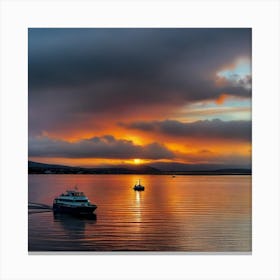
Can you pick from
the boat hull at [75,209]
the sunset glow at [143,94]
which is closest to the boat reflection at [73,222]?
the boat hull at [75,209]

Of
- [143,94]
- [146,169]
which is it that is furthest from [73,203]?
[143,94]

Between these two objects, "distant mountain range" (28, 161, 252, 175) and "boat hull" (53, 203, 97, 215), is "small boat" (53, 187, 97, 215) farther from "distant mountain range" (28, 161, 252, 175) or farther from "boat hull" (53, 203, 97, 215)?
"distant mountain range" (28, 161, 252, 175)

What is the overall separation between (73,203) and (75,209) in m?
0.32

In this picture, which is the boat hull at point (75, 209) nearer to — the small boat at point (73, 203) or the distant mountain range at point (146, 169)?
the small boat at point (73, 203)

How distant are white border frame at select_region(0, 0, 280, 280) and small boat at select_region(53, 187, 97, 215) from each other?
4.50 ft
